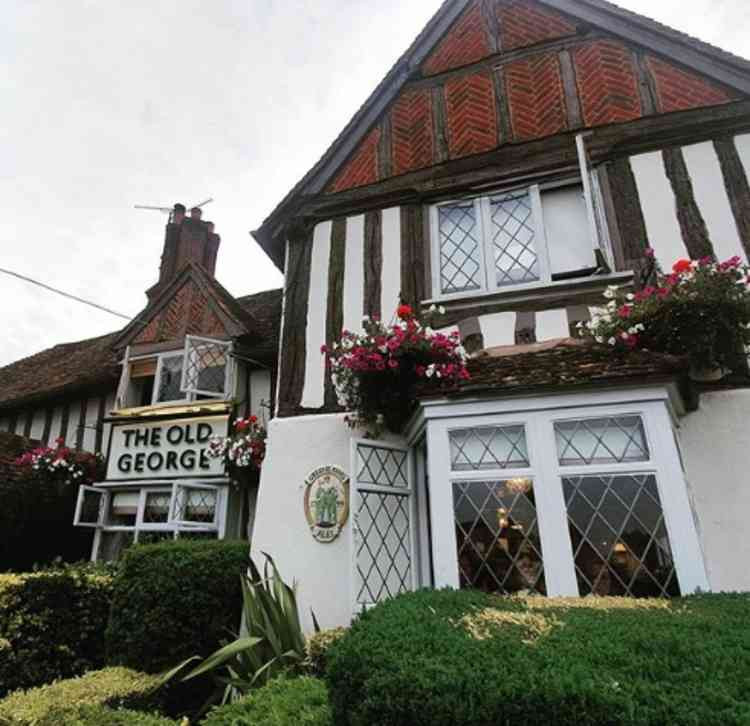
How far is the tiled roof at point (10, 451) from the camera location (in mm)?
8766

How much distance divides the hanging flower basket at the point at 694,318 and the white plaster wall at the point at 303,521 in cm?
306

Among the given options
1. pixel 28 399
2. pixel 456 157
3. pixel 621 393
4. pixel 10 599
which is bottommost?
pixel 10 599

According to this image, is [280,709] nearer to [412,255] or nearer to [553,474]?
[553,474]

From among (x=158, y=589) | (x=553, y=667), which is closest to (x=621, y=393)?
(x=553, y=667)

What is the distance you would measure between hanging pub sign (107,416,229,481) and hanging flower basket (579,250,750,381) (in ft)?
20.7

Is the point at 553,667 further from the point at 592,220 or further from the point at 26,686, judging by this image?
the point at 26,686

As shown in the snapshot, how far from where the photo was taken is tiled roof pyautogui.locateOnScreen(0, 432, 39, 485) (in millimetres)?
8766

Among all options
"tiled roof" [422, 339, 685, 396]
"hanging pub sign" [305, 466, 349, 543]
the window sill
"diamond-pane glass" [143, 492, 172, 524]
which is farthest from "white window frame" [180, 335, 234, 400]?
"tiled roof" [422, 339, 685, 396]

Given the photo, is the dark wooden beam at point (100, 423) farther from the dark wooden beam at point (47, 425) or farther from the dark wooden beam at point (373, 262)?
the dark wooden beam at point (373, 262)

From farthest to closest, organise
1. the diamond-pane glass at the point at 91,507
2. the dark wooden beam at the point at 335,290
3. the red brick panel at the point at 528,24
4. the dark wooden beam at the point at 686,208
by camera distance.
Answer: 1. the diamond-pane glass at the point at 91,507
2. the red brick panel at the point at 528,24
3. the dark wooden beam at the point at 335,290
4. the dark wooden beam at the point at 686,208

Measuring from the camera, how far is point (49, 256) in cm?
1273

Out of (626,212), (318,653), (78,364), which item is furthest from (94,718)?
(78,364)

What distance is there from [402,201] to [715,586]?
5.51 m

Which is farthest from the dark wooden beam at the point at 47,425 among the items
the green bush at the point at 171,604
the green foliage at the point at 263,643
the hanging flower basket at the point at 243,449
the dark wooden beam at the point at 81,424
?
the green foliage at the point at 263,643
